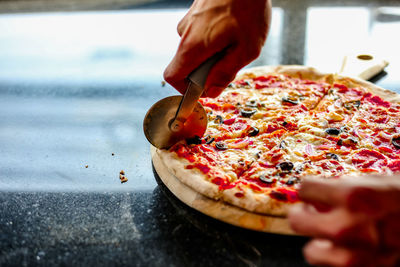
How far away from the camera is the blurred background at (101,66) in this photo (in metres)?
2.22

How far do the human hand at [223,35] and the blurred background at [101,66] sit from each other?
66cm

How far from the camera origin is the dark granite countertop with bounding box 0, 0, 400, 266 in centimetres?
165

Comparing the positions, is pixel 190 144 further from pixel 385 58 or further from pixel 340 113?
pixel 385 58

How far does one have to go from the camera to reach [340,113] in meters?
2.47

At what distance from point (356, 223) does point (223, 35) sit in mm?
942

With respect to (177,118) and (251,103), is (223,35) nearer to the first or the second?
(177,118)

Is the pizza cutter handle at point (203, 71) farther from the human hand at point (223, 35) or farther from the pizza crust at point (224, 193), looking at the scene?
the pizza crust at point (224, 193)

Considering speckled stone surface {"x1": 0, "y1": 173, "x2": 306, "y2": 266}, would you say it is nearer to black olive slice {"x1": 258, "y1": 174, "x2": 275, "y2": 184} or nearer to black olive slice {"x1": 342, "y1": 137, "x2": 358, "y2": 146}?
black olive slice {"x1": 258, "y1": 174, "x2": 275, "y2": 184}

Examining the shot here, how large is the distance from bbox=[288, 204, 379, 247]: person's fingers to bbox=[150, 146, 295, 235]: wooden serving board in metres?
0.49

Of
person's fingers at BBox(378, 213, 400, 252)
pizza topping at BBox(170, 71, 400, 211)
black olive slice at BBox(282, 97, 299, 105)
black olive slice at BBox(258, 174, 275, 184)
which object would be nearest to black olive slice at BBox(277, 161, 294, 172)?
pizza topping at BBox(170, 71, 400, 211)

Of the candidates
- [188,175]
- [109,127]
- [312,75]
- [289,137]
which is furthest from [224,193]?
[312,75]

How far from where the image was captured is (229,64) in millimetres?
1803

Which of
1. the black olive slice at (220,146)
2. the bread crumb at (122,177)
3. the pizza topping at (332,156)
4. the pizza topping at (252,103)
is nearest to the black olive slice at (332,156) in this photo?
the pizza topping at (332,156)

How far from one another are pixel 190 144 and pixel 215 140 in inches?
6.9
